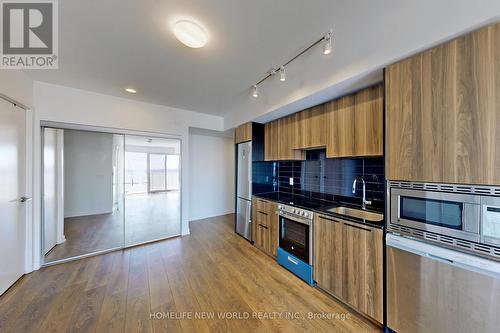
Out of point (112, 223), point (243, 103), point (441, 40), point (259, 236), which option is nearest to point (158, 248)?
point (112, 223)

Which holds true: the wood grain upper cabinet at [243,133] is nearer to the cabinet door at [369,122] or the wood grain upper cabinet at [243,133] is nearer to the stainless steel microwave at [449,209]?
the cabinet door at [369,122]

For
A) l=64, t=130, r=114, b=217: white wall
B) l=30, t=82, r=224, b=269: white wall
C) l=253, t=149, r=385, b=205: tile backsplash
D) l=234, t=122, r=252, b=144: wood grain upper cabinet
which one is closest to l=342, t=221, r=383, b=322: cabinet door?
l=253, t=149, r=385, b=205: tile backsplash

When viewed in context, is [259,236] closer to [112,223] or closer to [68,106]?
[112,223]

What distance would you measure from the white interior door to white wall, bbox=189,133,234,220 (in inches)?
107

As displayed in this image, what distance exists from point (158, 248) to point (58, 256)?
1.39m

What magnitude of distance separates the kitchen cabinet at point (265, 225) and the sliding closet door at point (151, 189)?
5.63ft

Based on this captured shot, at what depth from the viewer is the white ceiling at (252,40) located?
4.24 ft

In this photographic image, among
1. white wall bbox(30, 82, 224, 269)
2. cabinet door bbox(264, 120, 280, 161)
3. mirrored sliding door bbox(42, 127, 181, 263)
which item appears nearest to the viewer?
white wall bbox(30, 82, 224, 269)

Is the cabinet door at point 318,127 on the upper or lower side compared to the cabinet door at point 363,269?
upper

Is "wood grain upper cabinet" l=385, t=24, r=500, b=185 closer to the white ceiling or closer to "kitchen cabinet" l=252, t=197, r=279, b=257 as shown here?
the white ceiling

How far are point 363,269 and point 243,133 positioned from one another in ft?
8.97

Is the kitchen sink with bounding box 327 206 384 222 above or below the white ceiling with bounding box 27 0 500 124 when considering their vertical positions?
below

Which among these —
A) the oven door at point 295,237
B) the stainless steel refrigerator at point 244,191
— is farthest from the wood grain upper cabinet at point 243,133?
the oven door at point 295,237

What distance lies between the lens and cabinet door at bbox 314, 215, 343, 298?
182 centimetres
